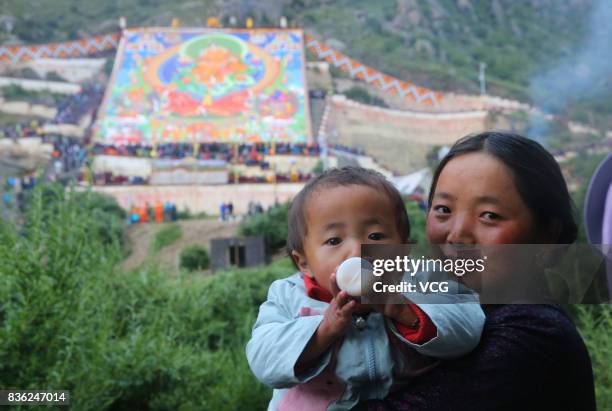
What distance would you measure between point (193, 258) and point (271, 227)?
1.14m

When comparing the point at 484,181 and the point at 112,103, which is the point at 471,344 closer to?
the point at 484,181

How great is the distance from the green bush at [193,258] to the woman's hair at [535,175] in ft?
27.6

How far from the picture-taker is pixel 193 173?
11.9 meters

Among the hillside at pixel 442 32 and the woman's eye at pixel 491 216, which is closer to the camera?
the woman's eye at pixel 491 216

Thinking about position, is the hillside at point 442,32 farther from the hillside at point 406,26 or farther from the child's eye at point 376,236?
the child's eye at point 376,236

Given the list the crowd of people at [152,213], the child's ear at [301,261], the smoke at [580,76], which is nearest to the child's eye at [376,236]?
the child's ear at [301,261]

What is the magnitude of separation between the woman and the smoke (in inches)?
511

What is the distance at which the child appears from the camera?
0.77m

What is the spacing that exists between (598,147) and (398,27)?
16.7 ft

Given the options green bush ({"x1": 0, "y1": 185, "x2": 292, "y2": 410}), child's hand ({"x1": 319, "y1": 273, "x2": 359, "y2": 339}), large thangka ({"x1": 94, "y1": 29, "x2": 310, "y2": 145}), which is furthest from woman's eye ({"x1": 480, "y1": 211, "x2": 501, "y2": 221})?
large thangka ({"x1": 94, "y1": 29, "x2": 310, "y2": 145})

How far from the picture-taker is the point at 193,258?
933 centimetres

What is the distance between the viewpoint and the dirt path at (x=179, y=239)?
9945 mm

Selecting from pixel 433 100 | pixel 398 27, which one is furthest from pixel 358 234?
pixel 398 27

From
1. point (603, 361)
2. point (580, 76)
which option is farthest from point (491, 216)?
point (580, 76)
